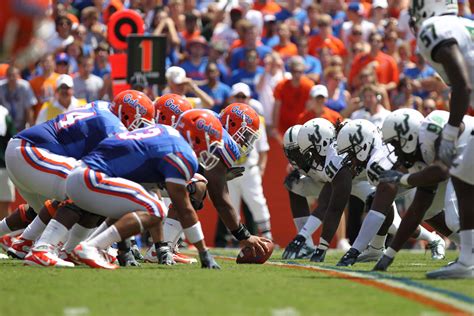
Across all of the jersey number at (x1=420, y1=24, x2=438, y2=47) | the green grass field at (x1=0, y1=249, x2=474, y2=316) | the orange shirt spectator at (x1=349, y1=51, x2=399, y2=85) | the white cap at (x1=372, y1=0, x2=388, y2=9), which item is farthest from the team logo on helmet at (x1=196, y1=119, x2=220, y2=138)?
the white cap at (x1=372, y1=0, x2=388, y2=9)

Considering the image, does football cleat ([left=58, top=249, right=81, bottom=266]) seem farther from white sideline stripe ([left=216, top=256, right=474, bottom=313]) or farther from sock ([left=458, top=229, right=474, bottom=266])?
sock ([left=458, top=229, right=474, bottom=266])

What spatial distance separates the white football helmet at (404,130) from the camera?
360 inches

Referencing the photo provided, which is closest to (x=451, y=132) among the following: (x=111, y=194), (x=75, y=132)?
(x=111, y=194)

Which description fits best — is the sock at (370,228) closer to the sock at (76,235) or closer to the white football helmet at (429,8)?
the white football helmet at (429,8)

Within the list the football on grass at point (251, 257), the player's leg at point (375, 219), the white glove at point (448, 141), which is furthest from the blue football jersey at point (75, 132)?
the white glove at point (448, 141)

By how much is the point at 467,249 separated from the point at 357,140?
2997 mm

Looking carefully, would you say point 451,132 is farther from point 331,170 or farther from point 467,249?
point 331,170

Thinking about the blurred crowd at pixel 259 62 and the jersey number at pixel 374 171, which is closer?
the jersey number at pixel 374 171

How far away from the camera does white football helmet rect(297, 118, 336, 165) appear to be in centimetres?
1174

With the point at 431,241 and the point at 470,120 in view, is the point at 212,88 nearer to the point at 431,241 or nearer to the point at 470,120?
the point at 431,241

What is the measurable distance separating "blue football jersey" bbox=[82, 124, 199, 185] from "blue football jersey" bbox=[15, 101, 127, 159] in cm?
107

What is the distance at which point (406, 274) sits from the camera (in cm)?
888

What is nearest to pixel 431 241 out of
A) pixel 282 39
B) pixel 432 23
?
pixel 432 23

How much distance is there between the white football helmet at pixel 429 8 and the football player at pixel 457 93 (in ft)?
0.51
